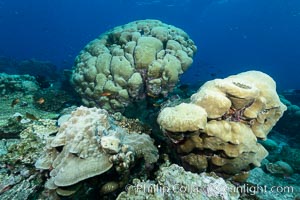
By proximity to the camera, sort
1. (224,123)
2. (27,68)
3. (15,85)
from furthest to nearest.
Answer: (27,68)
(15,85)
(224,123)

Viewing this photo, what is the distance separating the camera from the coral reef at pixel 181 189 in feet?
9.75

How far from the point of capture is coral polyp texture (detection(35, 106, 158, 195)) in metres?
2.94

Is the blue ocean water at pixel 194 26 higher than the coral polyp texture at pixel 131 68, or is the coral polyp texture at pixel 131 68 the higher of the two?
the blue ocean water at pixel 194 26

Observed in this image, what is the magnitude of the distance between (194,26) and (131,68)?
307 feet

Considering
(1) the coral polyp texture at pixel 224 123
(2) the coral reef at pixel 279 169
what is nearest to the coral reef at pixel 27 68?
(2) the coral reef at pixel 279 169

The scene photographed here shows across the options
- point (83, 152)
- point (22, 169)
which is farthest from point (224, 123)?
point (22, 169)

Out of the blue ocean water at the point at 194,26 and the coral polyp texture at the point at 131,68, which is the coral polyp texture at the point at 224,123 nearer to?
the coral polyp texture at the point at 131,68

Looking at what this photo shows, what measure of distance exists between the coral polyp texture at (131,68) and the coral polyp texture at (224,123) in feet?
9.05

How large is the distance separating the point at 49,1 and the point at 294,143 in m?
89.4

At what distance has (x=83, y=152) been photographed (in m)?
3.05

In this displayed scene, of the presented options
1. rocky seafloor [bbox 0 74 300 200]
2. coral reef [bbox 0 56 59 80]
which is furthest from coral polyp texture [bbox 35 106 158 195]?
coral reef [bbox 0 56 59 80]

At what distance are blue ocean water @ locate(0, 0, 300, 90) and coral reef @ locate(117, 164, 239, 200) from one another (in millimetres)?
56622

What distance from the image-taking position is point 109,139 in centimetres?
304

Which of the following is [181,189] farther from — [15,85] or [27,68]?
[27,68]
